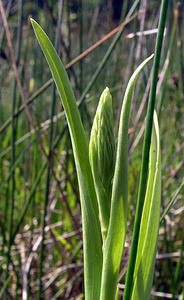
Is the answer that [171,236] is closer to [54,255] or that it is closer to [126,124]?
[54,255]

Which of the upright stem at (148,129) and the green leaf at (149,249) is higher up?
the upright stem at (148,129)

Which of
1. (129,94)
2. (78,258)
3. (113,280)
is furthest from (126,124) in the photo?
(78,258)
